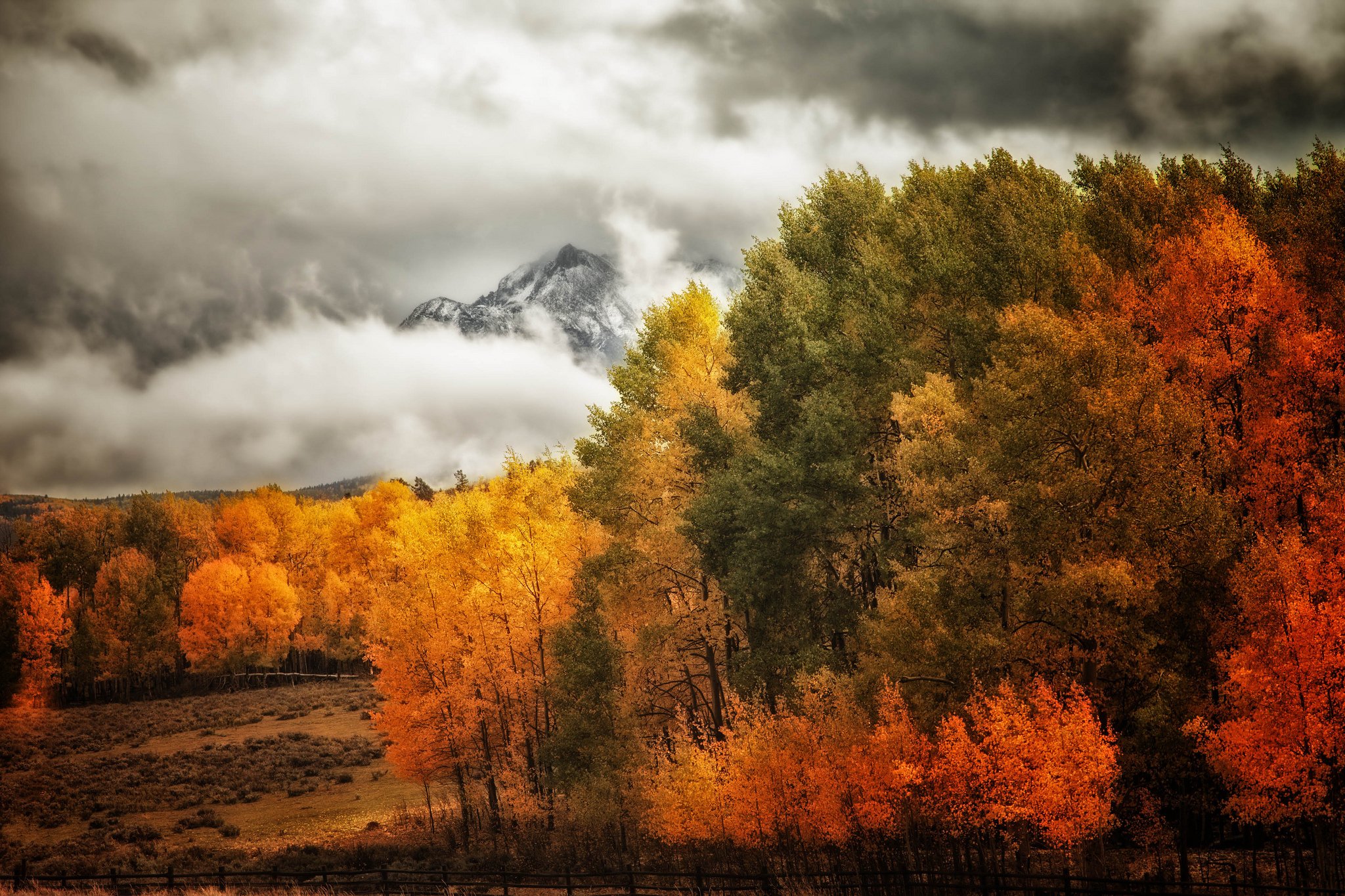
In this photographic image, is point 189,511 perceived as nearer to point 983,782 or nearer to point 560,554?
point 560,554

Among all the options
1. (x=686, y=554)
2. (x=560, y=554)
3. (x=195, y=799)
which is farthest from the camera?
(x=195, y=799)

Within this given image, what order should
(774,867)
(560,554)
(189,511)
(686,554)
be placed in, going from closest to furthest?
(774,867), (686,554), (560,554), (189,511)

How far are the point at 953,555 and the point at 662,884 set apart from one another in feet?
42.1

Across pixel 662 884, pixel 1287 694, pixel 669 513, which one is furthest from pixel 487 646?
pixel 1287 694

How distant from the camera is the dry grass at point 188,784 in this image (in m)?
36.7

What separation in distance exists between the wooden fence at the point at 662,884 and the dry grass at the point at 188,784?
151 inches

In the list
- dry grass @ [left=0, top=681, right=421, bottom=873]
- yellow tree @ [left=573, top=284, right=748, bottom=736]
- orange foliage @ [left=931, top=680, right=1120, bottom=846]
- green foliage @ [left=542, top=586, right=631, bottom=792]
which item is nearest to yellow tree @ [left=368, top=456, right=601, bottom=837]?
green foliage @ [left=542, top=586, right=631, bottom=792]

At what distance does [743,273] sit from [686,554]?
9.98 m

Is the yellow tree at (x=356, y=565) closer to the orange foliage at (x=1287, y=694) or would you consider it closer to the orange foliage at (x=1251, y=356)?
the orange foliage at (x=1251, y=356)

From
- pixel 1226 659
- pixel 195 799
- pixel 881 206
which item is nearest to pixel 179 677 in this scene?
pixel 195 799

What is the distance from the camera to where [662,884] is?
79.7 ft

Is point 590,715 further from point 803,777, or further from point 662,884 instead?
point 803,777

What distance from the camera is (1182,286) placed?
73.8ft

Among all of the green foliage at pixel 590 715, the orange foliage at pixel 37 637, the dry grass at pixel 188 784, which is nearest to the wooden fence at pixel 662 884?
the green foliage at pixel 590 715
